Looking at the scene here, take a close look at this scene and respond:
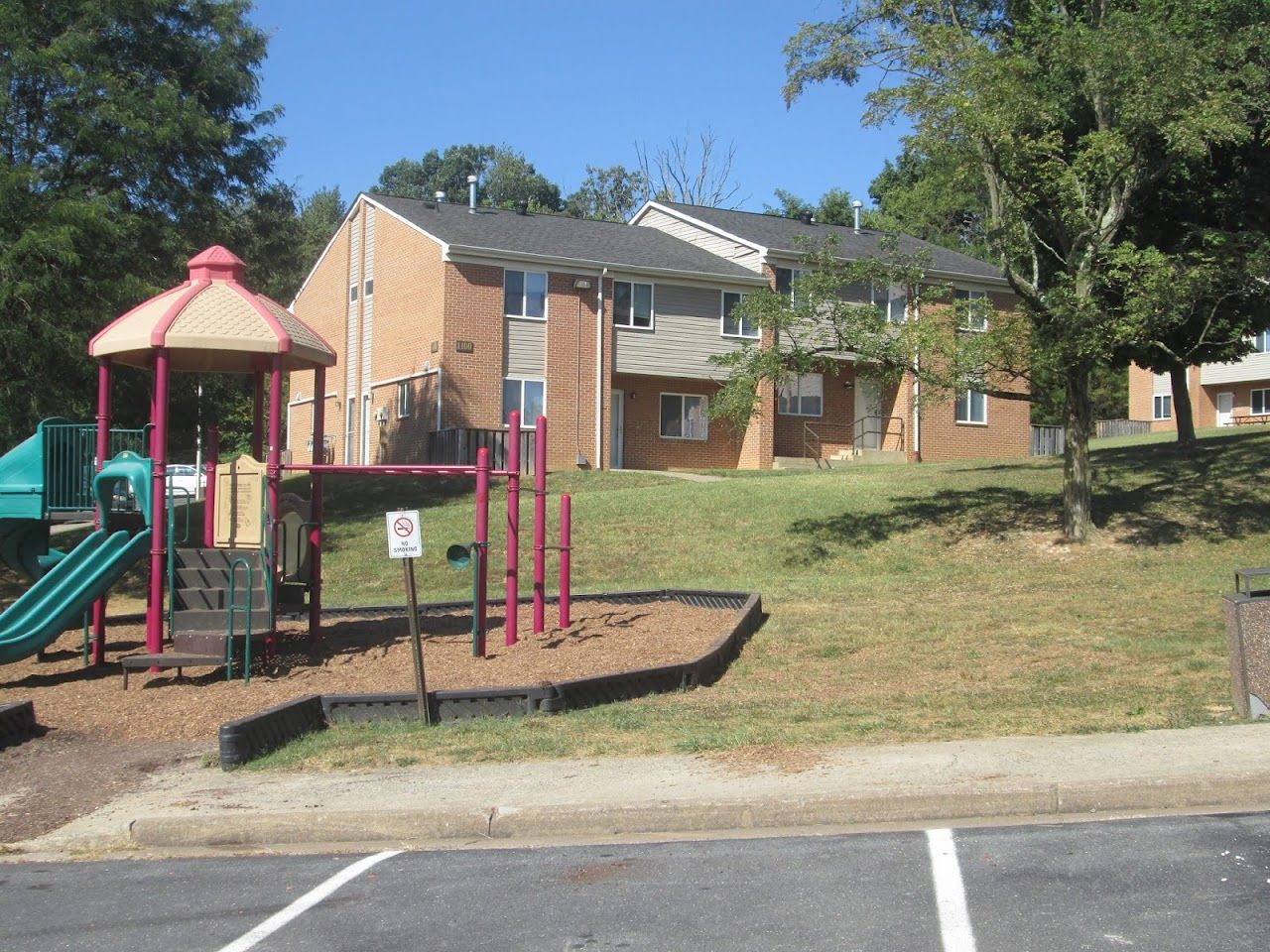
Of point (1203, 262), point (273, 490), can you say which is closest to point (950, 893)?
point (273, 490)

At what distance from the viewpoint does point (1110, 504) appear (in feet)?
71.5

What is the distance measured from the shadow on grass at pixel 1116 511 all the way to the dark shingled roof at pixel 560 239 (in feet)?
47.6

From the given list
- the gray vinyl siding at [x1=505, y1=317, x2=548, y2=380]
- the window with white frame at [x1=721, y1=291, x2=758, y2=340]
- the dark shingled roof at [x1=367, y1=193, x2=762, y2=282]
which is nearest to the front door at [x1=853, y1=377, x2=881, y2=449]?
the window with white frame at [x1=721, y1=291, x2=758, y2=340]

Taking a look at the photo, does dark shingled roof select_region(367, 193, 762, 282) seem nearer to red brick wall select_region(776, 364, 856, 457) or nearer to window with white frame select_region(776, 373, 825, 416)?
window with white frame select_region(776, 373, 825, 416)

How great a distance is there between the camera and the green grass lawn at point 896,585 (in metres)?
10.2

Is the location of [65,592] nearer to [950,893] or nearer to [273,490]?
[273,490]

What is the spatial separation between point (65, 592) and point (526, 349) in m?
22.1

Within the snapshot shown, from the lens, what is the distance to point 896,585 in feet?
58.2

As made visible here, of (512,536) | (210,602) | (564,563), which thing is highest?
(512,536)

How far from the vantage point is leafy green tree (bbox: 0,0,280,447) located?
22.8 metres

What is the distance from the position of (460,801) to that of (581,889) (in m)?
1.87

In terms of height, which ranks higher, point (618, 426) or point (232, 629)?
point (618, 426)

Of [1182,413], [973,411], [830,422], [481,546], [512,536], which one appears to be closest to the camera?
[481,546]

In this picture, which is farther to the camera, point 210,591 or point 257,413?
point 257,413
